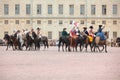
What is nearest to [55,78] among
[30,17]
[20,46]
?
[20,46]

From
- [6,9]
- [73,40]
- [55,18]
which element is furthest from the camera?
[6,9]

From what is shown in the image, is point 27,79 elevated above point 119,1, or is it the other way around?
point 119,1

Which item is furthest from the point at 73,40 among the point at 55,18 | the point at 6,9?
the point at 6,9

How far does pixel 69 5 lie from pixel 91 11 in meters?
3.13

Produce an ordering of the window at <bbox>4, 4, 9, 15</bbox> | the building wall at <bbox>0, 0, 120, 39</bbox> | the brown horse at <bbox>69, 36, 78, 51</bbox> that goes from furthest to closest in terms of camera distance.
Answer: the window at <bbox>4, 4, 9, 15</bbox>
the building wall at <bbox>0, 0, 120, 39</bbox>
the brown horse at <bbox>69, 36, 78, 51</bbox>

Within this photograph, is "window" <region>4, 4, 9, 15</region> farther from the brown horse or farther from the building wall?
the brown horse

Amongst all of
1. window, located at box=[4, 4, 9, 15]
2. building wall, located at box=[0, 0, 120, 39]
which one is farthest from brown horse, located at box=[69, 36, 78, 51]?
window, located at box=[4, 4, 9, 15]

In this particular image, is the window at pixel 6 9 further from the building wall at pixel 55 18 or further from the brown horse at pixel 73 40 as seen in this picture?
the brown horse at pixel 73 40

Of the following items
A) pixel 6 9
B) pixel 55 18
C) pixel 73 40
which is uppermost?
pixel 6 9

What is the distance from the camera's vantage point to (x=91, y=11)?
3157 inches

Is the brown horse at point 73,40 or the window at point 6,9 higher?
the window at point 6,9

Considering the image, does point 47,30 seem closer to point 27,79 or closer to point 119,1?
point 119,1

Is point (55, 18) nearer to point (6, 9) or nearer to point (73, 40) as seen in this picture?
point (6, 9)

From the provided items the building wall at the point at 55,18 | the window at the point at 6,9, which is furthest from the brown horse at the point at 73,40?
the window at the point at 6,9
